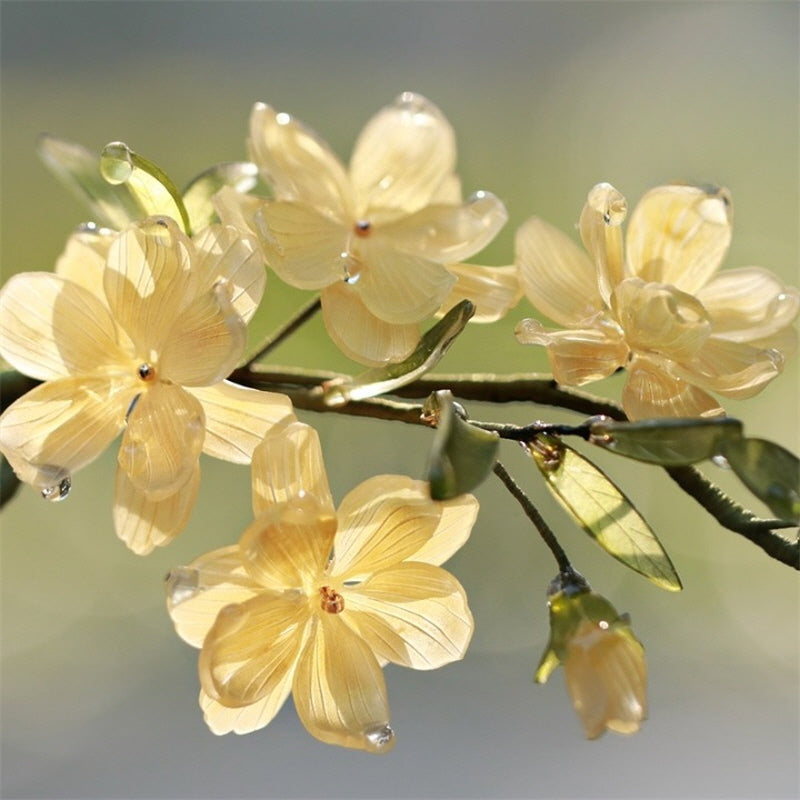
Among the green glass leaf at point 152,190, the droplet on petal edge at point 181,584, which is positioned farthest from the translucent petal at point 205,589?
the green glass leaf at point 152,190

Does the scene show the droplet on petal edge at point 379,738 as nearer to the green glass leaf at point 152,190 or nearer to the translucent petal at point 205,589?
the translucent petal at point 205,589

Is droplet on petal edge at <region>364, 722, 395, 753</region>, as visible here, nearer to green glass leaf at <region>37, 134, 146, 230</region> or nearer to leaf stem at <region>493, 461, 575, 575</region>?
leaf stem at <region>493, 461, 575, 575</region>

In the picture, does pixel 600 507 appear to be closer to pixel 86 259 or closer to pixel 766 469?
pixel 766 469

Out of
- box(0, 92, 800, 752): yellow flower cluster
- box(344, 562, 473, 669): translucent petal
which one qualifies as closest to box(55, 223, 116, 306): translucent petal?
box(0, 92, 800, 752): yellow flower cluster

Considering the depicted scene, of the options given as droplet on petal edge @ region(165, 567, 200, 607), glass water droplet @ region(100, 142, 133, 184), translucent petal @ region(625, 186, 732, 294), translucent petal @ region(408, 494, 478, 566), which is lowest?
droplet on petal edge @ region(165, 567, 200, 607)

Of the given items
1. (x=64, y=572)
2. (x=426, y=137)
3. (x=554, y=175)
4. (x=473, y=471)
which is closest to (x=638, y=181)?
(x=554, y=175)
